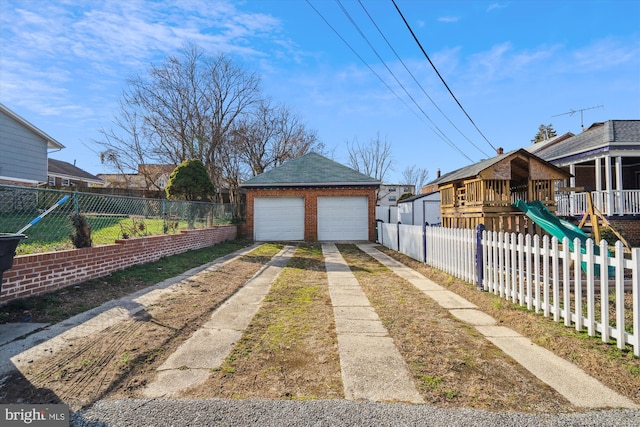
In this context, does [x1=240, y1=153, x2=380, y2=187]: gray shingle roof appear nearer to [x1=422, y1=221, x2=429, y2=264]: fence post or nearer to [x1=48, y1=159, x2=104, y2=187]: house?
[x1=422, y1=221, x2=429, y2=264]: fence post

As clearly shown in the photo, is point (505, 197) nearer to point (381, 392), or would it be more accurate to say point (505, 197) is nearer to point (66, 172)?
point (381, 392)

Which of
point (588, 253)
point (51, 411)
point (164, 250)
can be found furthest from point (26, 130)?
point (588, 253)

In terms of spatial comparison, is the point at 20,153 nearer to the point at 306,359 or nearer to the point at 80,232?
the point at 80,232

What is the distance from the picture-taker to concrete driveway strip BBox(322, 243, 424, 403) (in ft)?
8.38

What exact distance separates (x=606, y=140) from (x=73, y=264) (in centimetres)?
1885

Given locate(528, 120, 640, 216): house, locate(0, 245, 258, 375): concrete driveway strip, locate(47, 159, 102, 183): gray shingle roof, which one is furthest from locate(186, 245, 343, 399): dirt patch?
locate(47, 159, 102, 183): gray shingle roof

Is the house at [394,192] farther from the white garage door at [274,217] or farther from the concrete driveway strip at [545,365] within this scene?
the concrete driveway strip at [545,365]

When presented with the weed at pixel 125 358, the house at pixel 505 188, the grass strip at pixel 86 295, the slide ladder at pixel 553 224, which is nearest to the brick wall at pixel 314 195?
the house at pixel 505 188

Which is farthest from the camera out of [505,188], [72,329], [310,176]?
[310,176]

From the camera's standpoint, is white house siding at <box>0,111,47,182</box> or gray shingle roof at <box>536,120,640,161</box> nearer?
gray shingle roof at <box>536,120,640,161</box>

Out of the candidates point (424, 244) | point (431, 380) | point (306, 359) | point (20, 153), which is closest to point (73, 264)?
point (306, 359)

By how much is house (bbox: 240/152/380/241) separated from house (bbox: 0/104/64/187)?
10.9m

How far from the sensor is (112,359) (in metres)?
3.10

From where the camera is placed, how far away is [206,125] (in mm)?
20672
